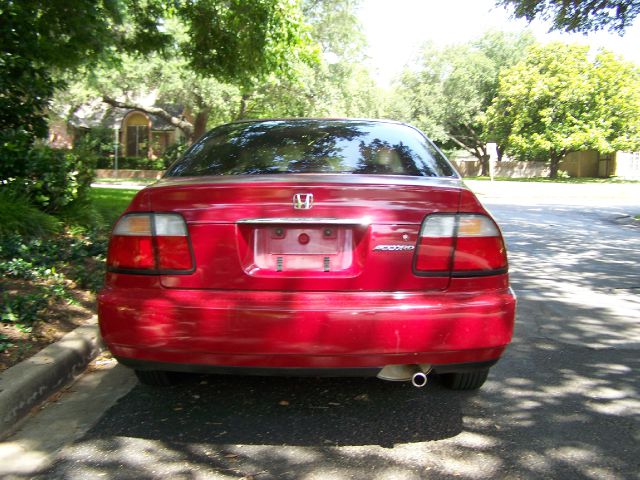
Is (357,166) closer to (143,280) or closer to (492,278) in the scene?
(492,278)

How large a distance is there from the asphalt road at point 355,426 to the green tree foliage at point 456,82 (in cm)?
4365

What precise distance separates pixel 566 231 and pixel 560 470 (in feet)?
33.0

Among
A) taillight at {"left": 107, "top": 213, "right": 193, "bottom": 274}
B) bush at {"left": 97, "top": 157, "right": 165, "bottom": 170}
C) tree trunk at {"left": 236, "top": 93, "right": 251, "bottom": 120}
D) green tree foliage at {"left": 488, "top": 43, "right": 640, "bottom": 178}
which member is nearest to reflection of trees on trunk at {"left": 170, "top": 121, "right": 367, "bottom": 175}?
taillight at {"left": 107, "top": 213, "right": 193, "bottom": 274}

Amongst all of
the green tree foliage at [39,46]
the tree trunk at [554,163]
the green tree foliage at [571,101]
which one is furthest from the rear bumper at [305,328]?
the tree trunk at [554,163]

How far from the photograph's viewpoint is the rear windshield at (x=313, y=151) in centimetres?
338

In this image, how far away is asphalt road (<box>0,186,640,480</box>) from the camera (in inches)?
105

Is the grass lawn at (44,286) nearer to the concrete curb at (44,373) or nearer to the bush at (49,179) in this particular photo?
the concrete curb at (44,373)

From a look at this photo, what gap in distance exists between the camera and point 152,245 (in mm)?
2809

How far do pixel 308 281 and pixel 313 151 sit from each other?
1116 millimetres

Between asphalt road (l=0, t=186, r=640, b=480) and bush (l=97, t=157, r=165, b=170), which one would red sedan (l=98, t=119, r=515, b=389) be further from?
bush (l=97, t=157, r=165, b=170)

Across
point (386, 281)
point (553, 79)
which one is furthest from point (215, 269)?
point (553, 79)

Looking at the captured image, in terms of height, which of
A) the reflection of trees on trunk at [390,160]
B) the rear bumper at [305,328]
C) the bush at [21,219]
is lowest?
the rear bumper at [305,328]

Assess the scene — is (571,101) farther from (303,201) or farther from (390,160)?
(303,201)

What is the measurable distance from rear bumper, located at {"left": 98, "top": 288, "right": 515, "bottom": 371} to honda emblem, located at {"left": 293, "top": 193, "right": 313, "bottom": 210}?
396 millimetres
